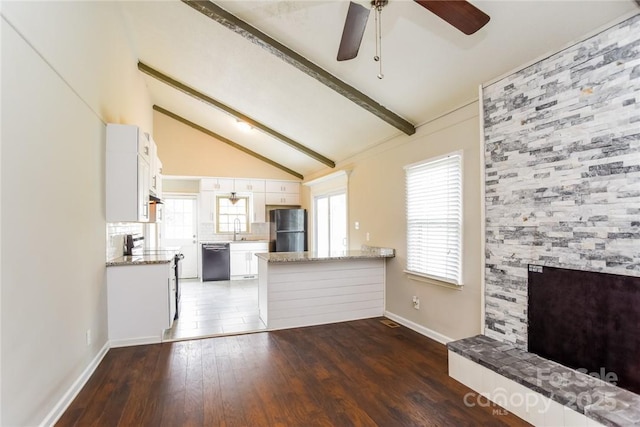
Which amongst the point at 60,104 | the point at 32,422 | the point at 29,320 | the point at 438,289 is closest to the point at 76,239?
the point at 29,320

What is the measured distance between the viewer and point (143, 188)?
11.9 ft

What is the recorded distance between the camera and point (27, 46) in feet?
6.13

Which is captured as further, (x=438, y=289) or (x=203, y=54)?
(x=203, y=54)

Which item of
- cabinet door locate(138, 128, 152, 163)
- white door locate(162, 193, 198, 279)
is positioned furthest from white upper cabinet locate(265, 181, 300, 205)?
cabinet door locate(138, 128, 152, 163)

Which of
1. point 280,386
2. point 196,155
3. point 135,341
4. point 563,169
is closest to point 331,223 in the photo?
point 196,155

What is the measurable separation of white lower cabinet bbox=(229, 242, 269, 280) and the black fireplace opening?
5792 millimetres

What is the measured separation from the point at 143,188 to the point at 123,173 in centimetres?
33

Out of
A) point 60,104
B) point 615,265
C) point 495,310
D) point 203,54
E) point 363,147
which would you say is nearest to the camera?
point 615,265

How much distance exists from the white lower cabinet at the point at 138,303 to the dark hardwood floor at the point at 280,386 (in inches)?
6.8

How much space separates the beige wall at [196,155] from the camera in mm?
7102

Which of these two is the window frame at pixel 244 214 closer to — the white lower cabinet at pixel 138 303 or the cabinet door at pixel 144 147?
the cabinet door at pixel 144 147

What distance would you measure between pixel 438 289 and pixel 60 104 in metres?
3.70

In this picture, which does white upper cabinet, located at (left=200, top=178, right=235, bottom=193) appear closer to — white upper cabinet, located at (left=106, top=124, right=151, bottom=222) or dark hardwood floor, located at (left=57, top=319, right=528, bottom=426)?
white upper cabinet, located at (left=106, top=124, right=151, bottom=222)

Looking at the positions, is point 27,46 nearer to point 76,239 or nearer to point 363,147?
point 76,239
